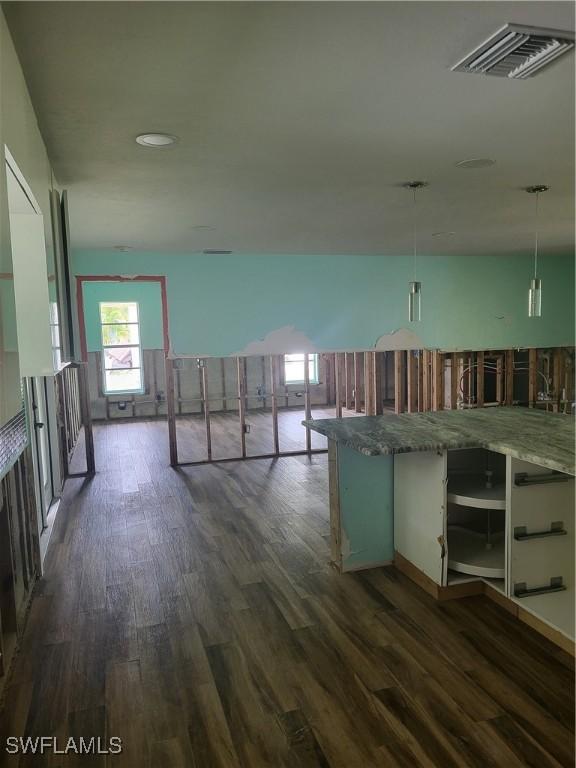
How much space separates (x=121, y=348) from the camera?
10.1 metres

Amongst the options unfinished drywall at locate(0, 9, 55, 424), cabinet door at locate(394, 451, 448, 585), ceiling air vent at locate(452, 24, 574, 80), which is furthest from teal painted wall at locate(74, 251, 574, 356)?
ceiling air vent at locate(452, 24, 574, 80)

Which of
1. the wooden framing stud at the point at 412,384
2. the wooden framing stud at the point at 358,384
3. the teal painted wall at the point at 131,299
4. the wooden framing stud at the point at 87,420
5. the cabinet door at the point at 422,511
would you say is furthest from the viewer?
the teal painted wall at the point at 131,299

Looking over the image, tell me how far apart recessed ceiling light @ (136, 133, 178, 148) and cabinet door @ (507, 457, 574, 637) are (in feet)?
6.90

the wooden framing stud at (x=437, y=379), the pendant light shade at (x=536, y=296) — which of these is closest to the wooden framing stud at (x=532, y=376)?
the wooden framing stud at (x=437, y=379)

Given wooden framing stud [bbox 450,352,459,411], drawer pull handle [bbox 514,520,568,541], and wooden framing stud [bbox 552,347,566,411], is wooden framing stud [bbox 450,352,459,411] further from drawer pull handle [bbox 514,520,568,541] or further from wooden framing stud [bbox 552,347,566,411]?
drawer pull handle [bbox 514,520,568,541]

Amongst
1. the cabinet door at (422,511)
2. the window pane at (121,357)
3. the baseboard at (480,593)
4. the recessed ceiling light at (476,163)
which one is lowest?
the baseboard at (480,593)

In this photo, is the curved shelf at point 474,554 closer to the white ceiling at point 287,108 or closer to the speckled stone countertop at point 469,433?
the speckled stone countertop at point 469,433

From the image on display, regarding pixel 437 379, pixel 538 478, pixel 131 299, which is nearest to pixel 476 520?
pixel 538 478

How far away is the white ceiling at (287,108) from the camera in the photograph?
59.2 inches

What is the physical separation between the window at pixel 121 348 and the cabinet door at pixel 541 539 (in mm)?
8525

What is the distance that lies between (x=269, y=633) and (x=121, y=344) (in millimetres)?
8248

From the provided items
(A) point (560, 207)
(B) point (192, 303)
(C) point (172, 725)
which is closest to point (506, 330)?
(A) point (560, 207)

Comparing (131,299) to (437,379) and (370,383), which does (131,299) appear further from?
(437,379)

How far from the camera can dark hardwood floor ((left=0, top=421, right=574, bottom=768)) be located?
186 cm
